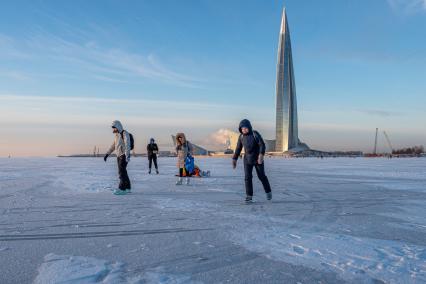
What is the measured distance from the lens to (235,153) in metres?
7.16

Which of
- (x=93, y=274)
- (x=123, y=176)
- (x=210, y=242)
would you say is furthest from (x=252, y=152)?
(x=93, y=274)

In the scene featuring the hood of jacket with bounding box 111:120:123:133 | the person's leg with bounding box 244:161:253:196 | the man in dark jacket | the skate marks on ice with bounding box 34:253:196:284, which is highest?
the hood of jacket with bounding box 111:120:123:133

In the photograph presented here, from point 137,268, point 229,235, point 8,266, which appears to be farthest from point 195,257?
point 8,266

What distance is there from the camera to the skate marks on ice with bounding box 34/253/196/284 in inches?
95.6

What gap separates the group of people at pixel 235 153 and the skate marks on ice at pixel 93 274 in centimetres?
396

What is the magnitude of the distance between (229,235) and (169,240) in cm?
65

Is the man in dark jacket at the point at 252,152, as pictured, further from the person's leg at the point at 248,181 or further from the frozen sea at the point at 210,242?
the frozen sea at the point at 210,242

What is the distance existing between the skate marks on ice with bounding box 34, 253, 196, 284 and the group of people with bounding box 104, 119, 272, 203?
3961 millimetres

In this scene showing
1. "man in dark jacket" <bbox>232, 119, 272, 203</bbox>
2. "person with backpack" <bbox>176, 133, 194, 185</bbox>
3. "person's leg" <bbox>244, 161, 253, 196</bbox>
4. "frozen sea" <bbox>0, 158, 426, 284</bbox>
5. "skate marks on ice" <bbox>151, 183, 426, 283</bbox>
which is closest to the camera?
"frozen sea" <bbox>0, 158, 426, 284</bbox>

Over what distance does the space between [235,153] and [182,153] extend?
3.49 m

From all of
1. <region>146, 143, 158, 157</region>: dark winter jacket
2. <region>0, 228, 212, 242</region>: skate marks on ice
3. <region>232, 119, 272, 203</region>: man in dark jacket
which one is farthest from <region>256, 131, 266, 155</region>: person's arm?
<region>146, 143, 158, 157</region>: dark winter jacket

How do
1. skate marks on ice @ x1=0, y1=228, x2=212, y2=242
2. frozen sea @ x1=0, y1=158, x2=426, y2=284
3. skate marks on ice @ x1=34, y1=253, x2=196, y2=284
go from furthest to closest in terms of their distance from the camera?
skate marks on ice @ x1=0, y1=228, x2=212, y2=242 → frozen sea @ x1=0, y1=158, x2=426, y2=284 → skate marks on ice @ x1=34, y1=253, x2=196, y2=284

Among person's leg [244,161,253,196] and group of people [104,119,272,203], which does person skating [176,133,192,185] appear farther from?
person's leg [244,161,253,196]

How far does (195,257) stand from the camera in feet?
9.78
